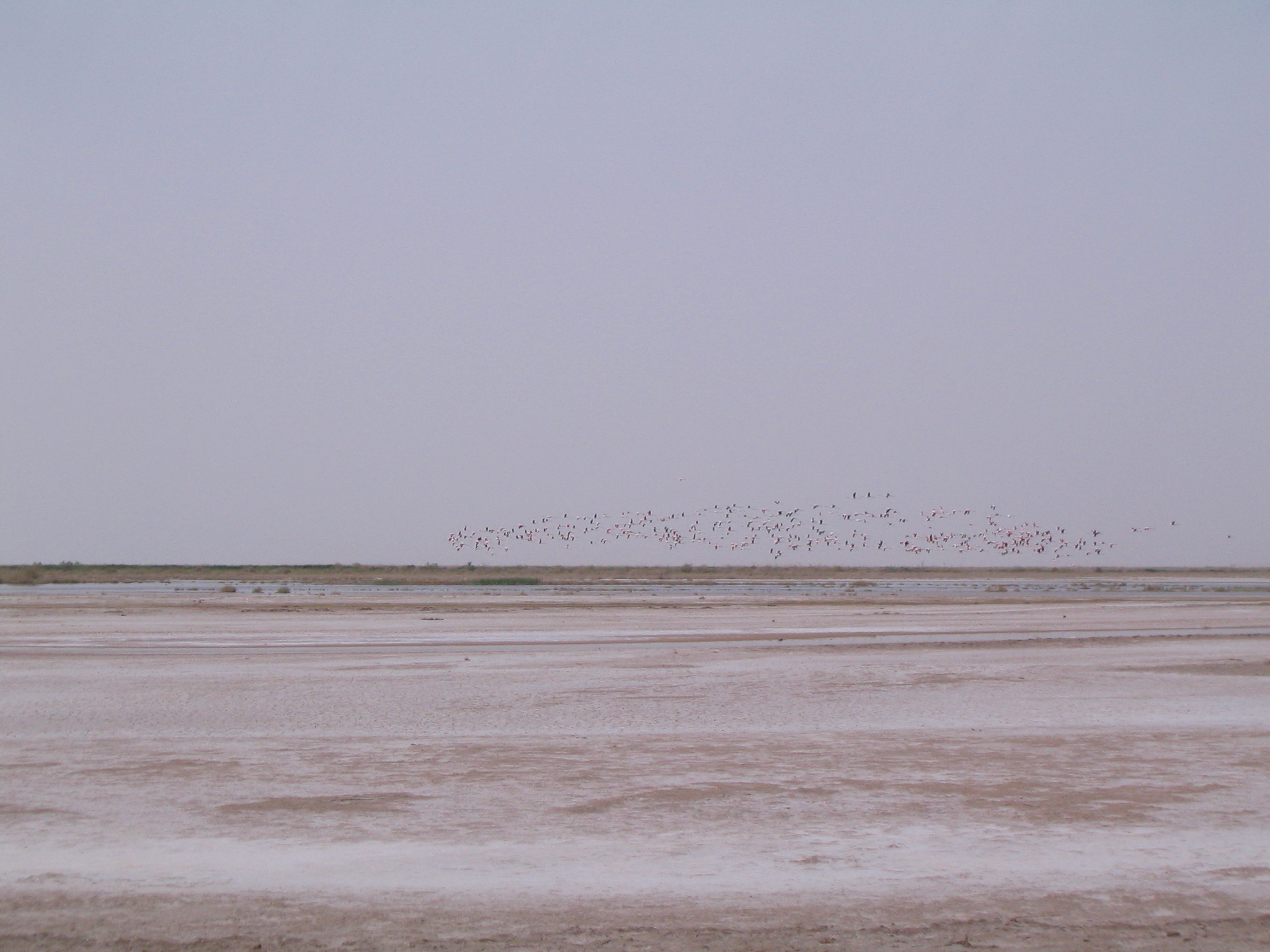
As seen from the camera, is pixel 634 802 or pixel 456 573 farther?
pixel 456 573

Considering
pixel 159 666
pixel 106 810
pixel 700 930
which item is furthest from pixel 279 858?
pixel 159 666

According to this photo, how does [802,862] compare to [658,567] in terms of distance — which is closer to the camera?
[802,862]

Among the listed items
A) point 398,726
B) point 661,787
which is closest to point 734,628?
point 398,726

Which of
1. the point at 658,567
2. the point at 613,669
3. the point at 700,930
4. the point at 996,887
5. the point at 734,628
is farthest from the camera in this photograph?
the point at 658,567

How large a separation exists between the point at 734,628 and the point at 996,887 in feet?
90.2

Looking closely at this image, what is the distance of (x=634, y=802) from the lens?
11141 millimetres

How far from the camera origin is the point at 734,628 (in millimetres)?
35781

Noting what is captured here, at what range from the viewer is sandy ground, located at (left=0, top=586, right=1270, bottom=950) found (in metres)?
7.63

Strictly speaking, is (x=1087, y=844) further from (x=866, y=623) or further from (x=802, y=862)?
(x=866, y=623)

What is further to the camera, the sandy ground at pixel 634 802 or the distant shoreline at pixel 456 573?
the distant shoreline at pixel 456 573

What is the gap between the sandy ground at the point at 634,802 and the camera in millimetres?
7633

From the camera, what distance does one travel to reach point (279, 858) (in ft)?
29.8

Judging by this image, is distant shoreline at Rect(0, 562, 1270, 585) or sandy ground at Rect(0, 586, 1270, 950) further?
distant shoreline at Rect(0, 562, 1270, 585)

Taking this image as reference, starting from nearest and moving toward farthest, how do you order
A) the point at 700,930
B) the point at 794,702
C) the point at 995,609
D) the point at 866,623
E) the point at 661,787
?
1. the point at 700,930
2. the point at 661,787
3. the point at 794,702
4. the point at 866,623
5. the point at 995,609
